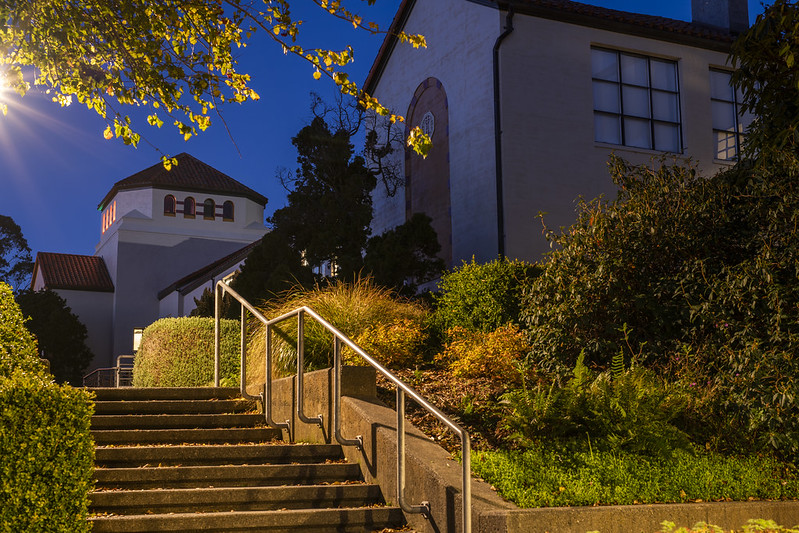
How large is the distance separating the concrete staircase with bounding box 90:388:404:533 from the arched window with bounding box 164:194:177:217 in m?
37.5

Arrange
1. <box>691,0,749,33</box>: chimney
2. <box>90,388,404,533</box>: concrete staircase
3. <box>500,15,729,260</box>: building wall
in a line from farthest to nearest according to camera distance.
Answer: <box>691,0,749,33</box>: chimney, <box>500,15,729,260</box>: building wall, <box>90,388,404,533</box>: concrete staircase

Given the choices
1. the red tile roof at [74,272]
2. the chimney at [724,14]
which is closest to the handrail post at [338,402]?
the chimney at [724,14]

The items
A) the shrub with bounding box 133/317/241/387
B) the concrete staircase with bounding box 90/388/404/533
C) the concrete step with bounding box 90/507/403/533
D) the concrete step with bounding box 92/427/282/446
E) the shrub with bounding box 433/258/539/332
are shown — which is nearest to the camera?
the concrete step with bounding box 90/507/403/533

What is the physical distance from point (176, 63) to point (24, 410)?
5414 millimetres

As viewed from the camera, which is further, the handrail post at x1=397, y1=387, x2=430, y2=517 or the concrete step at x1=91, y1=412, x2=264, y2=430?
the concrete step at x1=91, y1=412, x2=264, y2=430

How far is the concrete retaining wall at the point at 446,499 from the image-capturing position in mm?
5449

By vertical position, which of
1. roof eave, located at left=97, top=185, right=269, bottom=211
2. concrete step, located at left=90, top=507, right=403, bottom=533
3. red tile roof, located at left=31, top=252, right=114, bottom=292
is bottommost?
concrete step, located at left=90, top=507, right=403, bottom=533

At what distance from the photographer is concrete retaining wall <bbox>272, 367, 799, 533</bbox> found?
545 centimetres

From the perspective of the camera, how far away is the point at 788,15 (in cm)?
822

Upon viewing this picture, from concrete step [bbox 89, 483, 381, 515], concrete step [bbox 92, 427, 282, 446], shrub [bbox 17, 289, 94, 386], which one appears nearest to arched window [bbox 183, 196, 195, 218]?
shrub [bbox 17, 289, 94, 386]

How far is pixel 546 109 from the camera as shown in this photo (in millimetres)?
17219

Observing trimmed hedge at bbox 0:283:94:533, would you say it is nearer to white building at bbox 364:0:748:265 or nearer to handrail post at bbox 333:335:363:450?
handrail post at bbox 333:335:363:450

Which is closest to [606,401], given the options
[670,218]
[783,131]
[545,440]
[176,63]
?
[545,440]

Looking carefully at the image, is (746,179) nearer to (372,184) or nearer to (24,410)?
(24,410)
